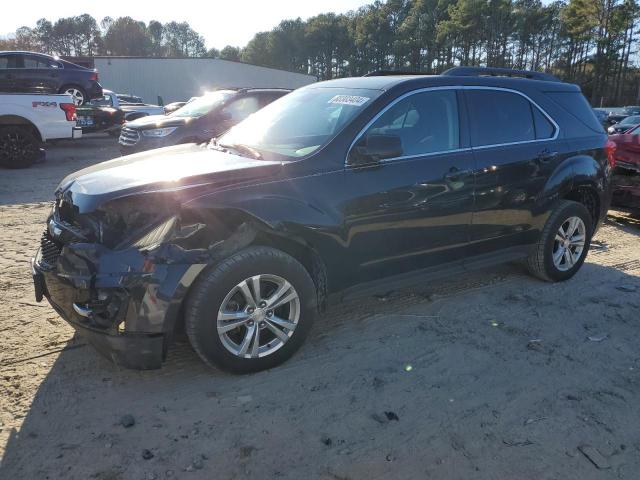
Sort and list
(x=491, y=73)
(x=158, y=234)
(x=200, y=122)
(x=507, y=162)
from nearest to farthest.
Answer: (x=158, y=234) < (x=507, y=162) < (x=491, y=73) < (x=200, y=122)

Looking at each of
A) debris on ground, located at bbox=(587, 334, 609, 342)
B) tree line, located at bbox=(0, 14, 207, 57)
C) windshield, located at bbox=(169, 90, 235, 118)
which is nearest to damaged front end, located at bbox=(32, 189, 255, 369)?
debris on ground, located at bbox=(587, 334, 609, 342)

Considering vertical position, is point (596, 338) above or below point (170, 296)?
below

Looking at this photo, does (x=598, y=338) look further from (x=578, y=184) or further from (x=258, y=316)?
(x=258, y=316)

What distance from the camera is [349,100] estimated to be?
157 inches

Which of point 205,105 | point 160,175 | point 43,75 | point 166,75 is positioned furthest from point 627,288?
point 166,75

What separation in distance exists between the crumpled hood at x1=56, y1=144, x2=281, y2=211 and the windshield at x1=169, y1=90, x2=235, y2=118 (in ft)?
22.3

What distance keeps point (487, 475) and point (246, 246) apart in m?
1.81

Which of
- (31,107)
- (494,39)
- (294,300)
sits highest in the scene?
(494,39)

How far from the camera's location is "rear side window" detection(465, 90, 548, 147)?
4.32 m

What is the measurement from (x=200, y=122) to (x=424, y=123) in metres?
6.94

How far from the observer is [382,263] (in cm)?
382

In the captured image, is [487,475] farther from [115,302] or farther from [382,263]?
[115,302]

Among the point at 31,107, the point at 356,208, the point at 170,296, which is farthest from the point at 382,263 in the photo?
the point at 31,107

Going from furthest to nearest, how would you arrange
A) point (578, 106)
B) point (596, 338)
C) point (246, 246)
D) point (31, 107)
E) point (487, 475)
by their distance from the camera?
point (31, 107)
point (578, 106)
point (596, 338)
point (246, 246)
point (487, 475)
